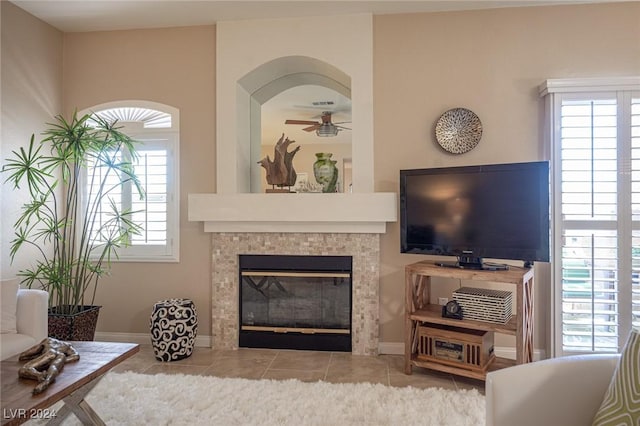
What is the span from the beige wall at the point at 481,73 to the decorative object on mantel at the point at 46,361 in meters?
2.33

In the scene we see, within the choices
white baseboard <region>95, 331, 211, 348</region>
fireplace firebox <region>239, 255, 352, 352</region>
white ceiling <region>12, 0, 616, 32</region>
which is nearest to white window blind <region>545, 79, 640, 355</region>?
white ceiling <region>12, 0, 616, 32</region>

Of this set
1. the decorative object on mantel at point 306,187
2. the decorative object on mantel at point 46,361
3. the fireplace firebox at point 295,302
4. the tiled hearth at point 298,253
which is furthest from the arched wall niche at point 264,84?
the decorative object on mantel at point 46,361

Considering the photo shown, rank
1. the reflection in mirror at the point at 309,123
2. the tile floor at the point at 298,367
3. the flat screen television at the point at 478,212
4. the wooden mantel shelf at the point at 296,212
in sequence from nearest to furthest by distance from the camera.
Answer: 1. the flat screen television at the point at 478,212
2. the tile floor at the point at 298,367
3. the wooden mantel shelf at the point at 296,212
4. the reflection in mirror at the point at 309,123

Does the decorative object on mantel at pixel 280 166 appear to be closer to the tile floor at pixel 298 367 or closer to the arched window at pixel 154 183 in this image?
the arched window at pixel 154 183

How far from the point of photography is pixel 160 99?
12.1 ft

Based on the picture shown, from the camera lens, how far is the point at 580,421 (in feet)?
4.54

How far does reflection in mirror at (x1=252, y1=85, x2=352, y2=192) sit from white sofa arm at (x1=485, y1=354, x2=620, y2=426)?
101 inches

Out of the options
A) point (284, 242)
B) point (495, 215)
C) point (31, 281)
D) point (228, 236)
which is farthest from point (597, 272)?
point (31, 281)

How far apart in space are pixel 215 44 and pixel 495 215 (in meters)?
2.81

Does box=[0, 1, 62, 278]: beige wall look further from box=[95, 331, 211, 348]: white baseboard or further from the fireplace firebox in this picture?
the fireplace firebox

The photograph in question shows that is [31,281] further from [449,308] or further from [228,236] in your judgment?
[449,308]

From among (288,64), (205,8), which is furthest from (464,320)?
(205,8)

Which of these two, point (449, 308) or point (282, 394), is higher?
point (449, 308)

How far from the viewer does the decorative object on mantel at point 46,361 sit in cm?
173
